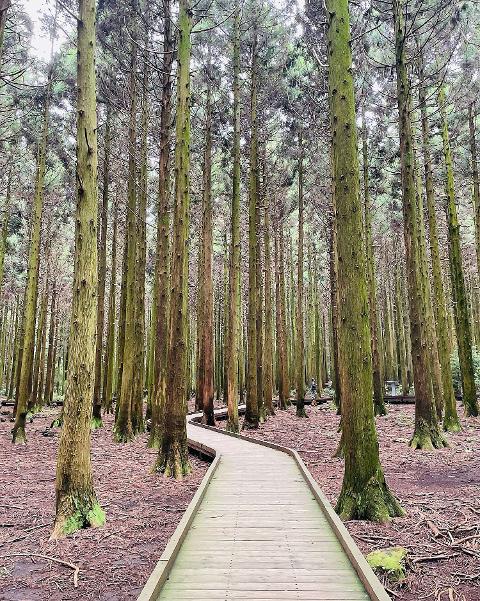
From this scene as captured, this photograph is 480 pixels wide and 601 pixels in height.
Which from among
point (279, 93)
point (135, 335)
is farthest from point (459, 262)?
point (135, 335)

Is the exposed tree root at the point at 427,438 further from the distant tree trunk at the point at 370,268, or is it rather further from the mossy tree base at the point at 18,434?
the mossy tree base at the point at 18,434

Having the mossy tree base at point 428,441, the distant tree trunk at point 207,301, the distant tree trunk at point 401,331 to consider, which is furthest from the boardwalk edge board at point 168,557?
the distant tree trunk at point 401,331

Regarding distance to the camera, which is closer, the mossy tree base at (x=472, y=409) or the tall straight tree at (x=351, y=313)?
the tall straight tree at (x=351, y=313)

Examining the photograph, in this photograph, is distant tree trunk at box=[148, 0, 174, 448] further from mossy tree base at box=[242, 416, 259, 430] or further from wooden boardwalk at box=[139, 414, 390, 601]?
wooden boardwalk at box=[139, 414, 390, 601]

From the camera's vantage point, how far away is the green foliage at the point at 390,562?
402cm

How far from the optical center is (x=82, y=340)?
214 inches

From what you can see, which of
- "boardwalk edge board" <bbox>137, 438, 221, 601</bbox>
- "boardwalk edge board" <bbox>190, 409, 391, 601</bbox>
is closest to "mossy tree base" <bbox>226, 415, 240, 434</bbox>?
"boardwalk edge board" <bbox>190, 409, 391, 601</bbox>

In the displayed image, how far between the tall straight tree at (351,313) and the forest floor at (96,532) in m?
2.41

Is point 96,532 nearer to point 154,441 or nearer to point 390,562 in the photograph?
point 390,562

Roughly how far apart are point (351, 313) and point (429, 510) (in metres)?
2.75

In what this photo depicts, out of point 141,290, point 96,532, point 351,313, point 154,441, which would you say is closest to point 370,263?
point 141,290

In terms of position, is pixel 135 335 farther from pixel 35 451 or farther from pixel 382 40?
pixel 382 40

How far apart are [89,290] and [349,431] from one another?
374 centimetres

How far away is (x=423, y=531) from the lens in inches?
199
